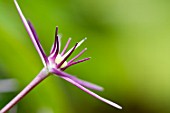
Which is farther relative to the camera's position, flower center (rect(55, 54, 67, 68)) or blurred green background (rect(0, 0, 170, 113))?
blurred green background (rect(0, 0, 170, 113))

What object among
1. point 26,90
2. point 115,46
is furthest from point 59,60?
point 115,46

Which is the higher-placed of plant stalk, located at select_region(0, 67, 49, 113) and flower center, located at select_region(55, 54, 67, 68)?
plant stalk, located at select_region(0, 67, 49, 113)

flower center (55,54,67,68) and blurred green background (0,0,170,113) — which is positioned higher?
flower center (55,54,67,68)

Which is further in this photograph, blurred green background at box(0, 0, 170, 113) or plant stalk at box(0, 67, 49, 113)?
blurred green background at box(0, 0, 170, 113)

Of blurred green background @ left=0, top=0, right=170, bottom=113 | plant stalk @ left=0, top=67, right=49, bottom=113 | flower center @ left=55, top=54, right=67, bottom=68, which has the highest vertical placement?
plant stalk @ left=0, top=67, right=49, bottom=113

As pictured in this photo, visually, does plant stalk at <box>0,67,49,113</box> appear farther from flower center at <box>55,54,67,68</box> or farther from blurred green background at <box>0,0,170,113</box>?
blurred green background at <box>0,0,170,113</box>

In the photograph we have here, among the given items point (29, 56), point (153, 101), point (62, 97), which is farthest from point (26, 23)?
point (153, 101)

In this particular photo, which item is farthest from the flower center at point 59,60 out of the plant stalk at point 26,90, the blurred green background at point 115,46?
the blurred green background at point 115,46

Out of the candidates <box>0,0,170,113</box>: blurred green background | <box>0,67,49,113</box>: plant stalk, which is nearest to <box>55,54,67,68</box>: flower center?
<box>0,67,49,113</box>: plant stalk

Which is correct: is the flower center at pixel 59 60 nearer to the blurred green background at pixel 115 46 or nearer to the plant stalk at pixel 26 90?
the plant stalk at pixel 26 90

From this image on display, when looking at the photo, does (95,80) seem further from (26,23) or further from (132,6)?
(26,23)
